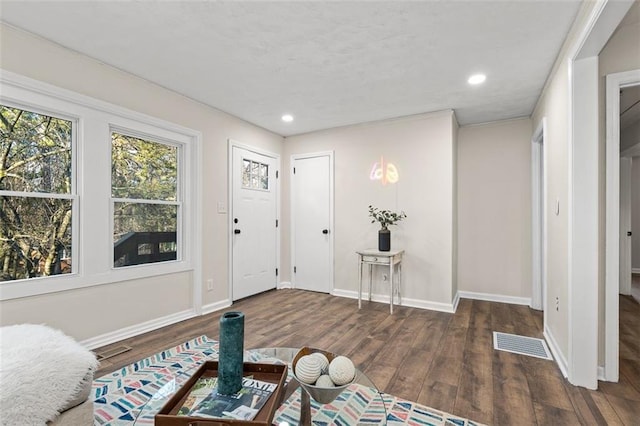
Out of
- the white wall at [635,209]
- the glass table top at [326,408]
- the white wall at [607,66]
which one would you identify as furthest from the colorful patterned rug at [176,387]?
the white wall at [635,209]

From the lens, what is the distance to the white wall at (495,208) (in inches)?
158

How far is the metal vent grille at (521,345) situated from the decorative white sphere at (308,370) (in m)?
2.20

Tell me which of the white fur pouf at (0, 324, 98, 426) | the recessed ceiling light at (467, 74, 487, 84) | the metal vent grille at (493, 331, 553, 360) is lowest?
the metal vent grille at (493, 331, 553, 360)

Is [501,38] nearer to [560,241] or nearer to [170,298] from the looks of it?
[560,241]

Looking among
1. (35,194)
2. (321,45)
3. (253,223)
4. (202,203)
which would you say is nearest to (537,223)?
(321,45)

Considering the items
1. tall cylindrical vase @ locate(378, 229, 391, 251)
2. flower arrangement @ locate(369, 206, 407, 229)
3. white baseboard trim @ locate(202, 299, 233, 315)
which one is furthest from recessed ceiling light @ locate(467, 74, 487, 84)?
white baseboard trim @ locate(202, 299, 233, 315)

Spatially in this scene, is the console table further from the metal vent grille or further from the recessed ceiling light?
the recessed ceiling light

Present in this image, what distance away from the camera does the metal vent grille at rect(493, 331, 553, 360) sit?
2.56m

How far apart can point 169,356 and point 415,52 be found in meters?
3.18

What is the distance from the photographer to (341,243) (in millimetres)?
4492

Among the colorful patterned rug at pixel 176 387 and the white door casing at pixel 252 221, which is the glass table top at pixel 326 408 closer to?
the colorful patterned rug at pixel 176 387

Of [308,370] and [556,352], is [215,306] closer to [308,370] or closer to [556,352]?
[308,370]

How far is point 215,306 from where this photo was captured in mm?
3705

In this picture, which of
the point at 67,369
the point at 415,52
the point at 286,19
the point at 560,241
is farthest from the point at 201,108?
the point at 560,241
